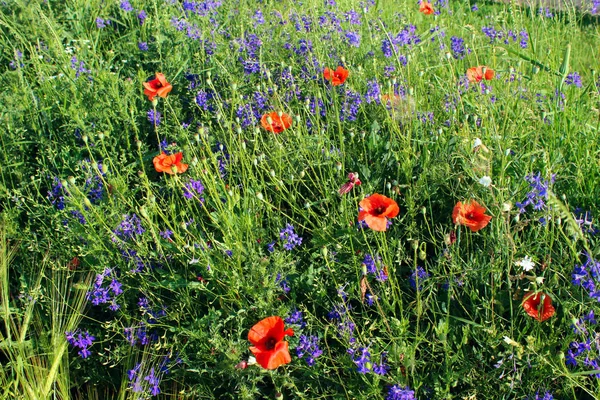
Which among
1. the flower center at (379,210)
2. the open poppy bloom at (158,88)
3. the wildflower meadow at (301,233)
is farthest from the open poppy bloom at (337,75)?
the flower center at (379,210)

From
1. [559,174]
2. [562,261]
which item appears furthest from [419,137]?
[562,261]

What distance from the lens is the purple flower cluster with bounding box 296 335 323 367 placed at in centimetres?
176

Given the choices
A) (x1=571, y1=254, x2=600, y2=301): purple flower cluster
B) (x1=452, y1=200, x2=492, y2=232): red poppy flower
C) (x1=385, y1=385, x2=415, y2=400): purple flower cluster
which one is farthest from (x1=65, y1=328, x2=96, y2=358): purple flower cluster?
(x1=571, y1=254, x2=600, y2=301): purple flower cluster

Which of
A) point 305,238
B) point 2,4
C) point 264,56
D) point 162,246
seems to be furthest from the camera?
point 2,4

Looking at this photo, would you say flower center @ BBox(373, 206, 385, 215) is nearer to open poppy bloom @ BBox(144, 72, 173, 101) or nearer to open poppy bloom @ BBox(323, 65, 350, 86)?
open poppy bloom @ BBox(323, 65, 350, 86)

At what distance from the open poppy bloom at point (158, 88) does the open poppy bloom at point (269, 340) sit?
104 centimetres

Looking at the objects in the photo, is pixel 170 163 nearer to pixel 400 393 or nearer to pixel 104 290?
pixel 104 290

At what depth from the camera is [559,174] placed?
216cm

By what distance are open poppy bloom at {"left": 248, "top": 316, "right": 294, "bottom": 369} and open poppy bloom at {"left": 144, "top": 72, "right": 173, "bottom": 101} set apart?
1.04m

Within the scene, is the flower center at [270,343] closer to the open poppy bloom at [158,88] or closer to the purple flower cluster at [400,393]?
the purple flower cluster at [400,393]

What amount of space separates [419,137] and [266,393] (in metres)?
1.16

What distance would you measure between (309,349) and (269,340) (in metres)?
0.17

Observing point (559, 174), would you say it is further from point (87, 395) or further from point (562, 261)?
point (87, 395)

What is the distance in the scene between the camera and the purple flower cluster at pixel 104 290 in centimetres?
199
